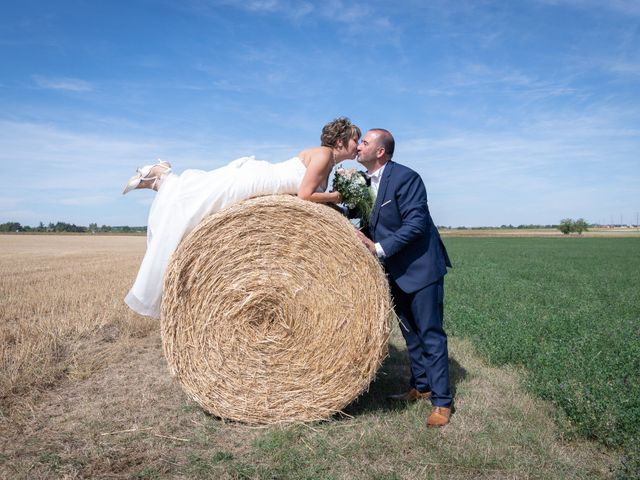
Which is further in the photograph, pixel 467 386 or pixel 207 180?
pixel 467 386

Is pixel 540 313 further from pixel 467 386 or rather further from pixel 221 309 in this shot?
pixel 221 309

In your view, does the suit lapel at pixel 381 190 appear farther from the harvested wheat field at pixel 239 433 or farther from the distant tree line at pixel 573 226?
the distant tree line at pixel 573 226

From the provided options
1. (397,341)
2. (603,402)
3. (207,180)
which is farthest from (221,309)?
(397,341)

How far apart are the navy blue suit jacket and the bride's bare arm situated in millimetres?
466

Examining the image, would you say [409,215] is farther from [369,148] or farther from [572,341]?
[572,341]

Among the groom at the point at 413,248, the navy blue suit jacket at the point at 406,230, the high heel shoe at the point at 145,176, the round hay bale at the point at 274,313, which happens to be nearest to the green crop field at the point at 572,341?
the groom at the point at 413,248

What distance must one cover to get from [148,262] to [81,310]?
4.51 metres

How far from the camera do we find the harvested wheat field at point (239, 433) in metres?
3.47

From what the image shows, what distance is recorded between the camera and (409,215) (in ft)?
14.3

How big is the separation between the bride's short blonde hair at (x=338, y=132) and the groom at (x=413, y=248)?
14 centimetres

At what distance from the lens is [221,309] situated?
4.29 m

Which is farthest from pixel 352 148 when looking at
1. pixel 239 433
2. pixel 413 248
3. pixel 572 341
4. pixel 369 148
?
pixel 572 341

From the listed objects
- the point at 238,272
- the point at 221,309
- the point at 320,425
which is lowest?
the point at 320,425

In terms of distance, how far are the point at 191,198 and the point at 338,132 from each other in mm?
1351
